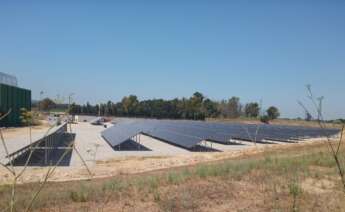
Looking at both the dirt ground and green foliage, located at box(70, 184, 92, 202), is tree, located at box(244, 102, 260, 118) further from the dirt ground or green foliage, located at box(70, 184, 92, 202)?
green foliage, located at box(70, 184, 92, 202)

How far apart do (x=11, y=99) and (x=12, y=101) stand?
1.65 feet

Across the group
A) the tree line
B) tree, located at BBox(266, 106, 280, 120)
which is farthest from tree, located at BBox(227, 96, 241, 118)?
tree, located at BBox(266, 106, 280, 120)

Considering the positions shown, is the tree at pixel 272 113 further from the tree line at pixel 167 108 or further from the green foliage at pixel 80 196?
the tree line at pixel 167 108

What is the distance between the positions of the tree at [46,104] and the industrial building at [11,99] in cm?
4032

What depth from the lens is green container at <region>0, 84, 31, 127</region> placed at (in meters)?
43.9

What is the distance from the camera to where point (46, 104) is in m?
2.40

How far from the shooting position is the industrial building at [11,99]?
1730 inches

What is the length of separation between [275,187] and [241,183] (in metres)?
0.73

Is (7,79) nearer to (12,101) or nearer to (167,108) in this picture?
(12,101)

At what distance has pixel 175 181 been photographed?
749cm

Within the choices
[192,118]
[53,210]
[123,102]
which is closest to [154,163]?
[53,210]

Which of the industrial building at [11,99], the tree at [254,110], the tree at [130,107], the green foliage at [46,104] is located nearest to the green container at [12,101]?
the industrial building at [11,99]

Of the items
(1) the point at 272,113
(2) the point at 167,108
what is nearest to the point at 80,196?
(1) the point at 272,113

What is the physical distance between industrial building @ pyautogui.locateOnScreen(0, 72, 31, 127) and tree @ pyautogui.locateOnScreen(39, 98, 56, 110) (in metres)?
40.3
